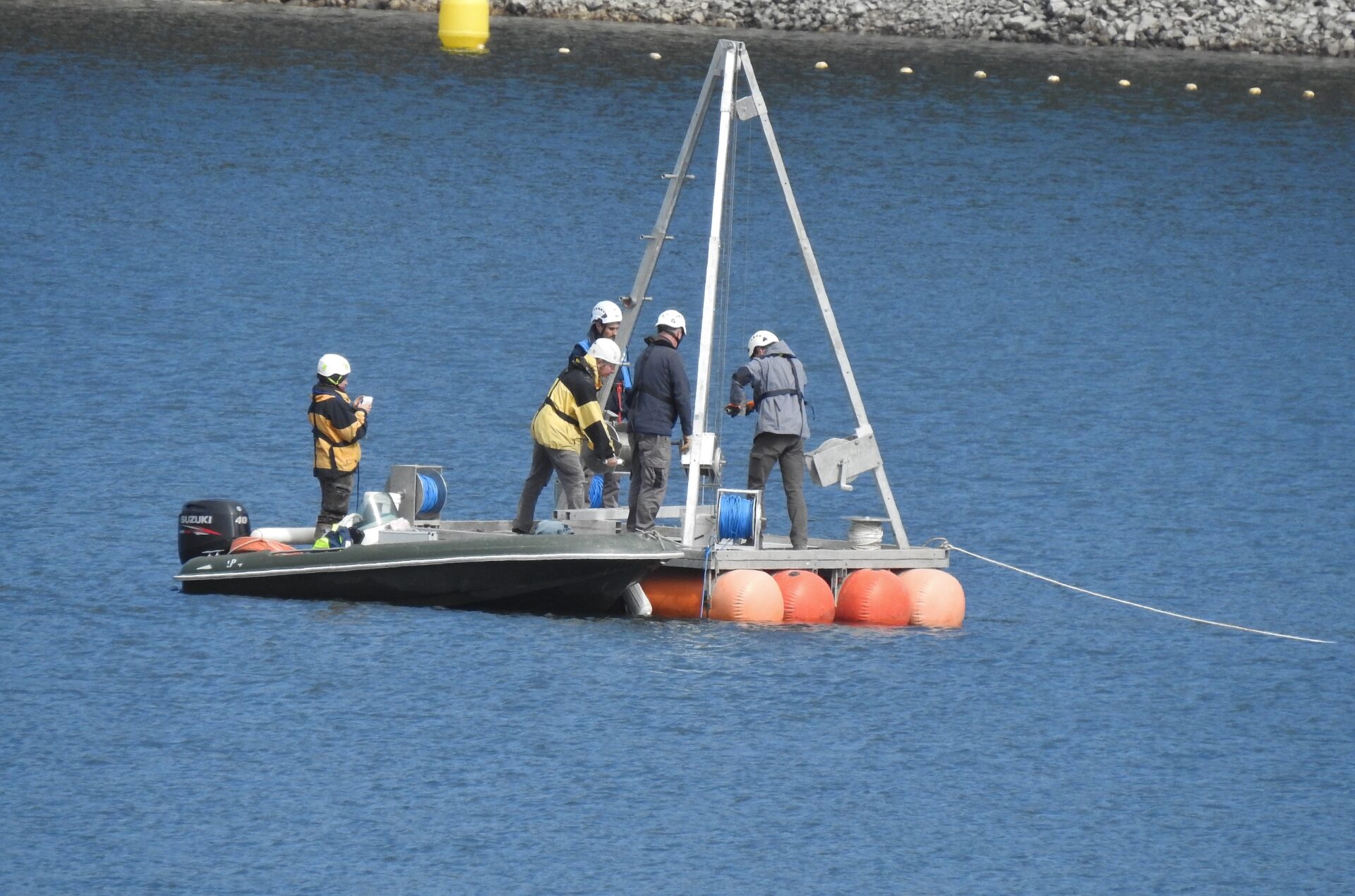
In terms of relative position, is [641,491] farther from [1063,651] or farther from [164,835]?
[164,835]

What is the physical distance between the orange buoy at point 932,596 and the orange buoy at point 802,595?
2.25ft

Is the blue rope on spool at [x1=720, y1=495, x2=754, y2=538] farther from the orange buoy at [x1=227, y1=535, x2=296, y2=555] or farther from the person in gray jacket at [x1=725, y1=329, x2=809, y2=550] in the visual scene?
the orange buoy at [x1=227, y1=535, x2=296, y2=555]

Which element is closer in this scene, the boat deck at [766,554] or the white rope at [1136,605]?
the boat deck at [766,554]

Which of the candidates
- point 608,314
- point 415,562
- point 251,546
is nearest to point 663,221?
point 608,314

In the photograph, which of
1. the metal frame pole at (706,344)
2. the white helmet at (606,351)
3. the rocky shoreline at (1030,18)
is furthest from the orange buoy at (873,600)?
the rocky shoreline at (1030,18)

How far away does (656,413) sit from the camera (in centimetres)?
1830

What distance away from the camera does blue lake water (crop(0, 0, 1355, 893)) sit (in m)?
15.2

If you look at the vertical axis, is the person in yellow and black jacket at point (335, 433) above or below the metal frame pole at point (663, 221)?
below

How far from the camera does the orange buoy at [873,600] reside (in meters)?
18.4

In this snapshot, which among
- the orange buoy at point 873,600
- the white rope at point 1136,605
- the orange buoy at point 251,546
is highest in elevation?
the orange buoy at point 251,546

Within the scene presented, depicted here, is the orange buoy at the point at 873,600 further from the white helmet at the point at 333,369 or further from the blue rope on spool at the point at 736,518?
the white helmet at the point at 333,369

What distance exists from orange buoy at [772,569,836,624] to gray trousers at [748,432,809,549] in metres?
0.51

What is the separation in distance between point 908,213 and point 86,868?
3201 cm

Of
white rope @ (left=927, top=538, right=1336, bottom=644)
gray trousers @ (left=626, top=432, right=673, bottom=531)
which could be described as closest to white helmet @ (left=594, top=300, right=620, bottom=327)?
gray trousers @ (left=626, top=432, right=673, bottom=531)
